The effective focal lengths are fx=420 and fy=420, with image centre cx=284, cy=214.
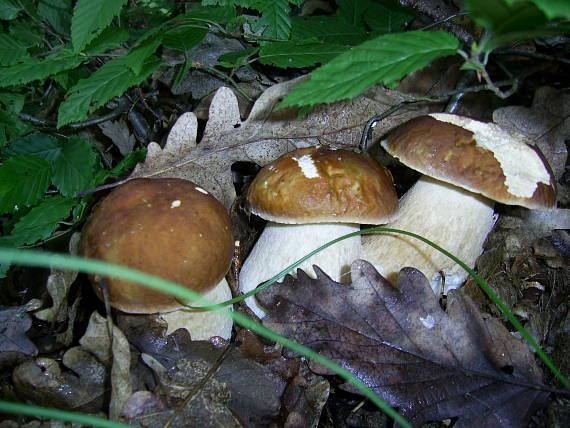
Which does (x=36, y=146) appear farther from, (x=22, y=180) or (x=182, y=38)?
(x=182, y=38)

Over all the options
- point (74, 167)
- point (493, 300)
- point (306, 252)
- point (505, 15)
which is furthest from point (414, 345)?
point (74, 167)

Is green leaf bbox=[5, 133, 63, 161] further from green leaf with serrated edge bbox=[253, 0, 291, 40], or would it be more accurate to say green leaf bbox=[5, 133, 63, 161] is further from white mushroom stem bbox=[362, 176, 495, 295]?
white mushroom stem bbox=[362, 176, 495, 295]

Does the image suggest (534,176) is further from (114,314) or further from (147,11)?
(147,11)

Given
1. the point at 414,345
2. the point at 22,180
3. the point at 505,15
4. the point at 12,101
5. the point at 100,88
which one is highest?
the point at 505,15

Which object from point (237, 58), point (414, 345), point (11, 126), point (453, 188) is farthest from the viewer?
point (11, 126)

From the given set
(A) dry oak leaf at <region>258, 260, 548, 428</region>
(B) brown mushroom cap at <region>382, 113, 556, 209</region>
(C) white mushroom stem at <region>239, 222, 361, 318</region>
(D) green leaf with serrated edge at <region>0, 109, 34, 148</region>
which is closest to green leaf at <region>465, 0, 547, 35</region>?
(B) brown mushroom cap at <region>382, 113, 556, 209</region>

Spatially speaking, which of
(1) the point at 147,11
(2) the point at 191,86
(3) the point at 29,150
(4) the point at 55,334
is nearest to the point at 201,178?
(2) the point at 191,86
